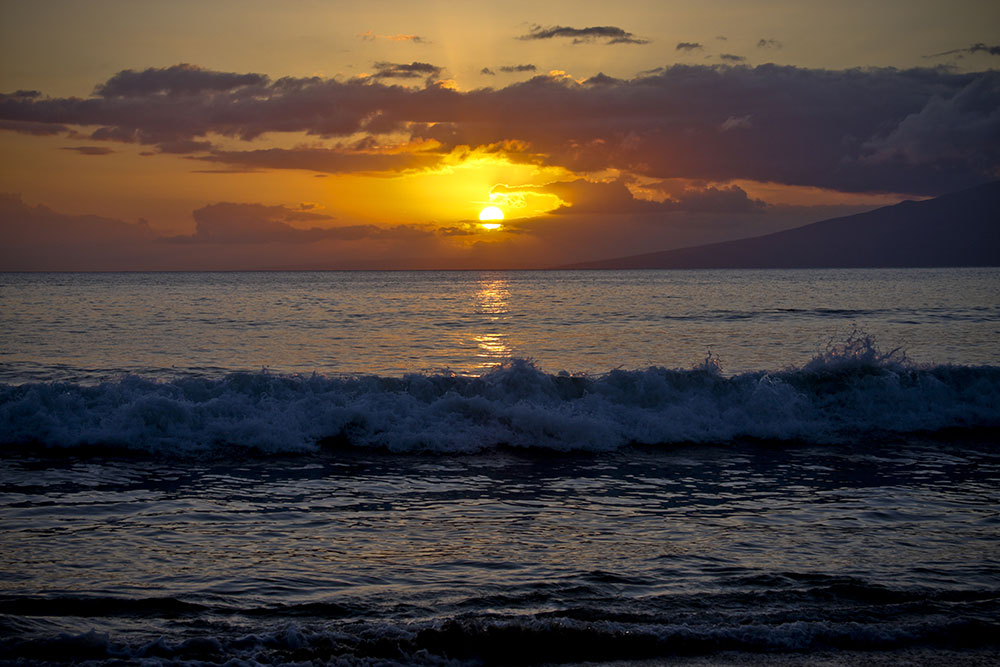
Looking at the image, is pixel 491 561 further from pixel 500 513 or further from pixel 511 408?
pixel 511 408

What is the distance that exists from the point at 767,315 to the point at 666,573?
38.6 metres

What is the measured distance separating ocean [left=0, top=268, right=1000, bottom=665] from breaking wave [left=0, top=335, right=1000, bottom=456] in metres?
0.07

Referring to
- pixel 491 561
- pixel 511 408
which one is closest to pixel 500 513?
pixel 491 561

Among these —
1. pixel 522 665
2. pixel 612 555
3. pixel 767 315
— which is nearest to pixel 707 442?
pixel 612 555

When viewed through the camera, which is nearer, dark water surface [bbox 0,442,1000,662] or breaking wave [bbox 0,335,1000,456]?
dark water surface [bbox 0,442,1000,662]

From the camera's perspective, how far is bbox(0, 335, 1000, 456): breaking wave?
14617mm

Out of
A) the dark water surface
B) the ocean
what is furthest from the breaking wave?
the dark water surface

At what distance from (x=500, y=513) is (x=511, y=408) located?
18.4 feet

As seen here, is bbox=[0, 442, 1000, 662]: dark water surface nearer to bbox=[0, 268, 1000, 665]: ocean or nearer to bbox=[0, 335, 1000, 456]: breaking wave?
bbox=[0, 268, 1000, 665]: ocean

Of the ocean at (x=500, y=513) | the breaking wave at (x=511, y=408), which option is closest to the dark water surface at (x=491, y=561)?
the ocean at (x=500, y=513)

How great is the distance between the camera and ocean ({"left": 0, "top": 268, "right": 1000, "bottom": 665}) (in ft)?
21.2

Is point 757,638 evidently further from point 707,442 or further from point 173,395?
point 173,395

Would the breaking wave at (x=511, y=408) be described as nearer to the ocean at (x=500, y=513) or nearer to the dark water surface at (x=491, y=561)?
the ocean at (x=500, y=513)

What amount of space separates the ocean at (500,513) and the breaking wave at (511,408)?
0.07 m
